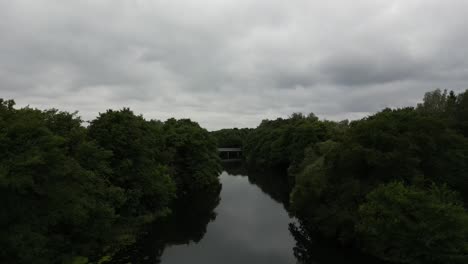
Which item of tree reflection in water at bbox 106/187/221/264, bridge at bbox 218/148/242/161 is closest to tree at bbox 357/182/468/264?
tree reflection in water at bbox 106/187/221/264

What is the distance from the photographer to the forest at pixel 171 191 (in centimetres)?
1812

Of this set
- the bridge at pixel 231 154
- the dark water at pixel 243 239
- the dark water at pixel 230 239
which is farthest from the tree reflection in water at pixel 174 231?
the bridge at pixel 231 154

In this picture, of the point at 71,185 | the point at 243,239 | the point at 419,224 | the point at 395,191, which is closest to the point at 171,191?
the point at 243,239

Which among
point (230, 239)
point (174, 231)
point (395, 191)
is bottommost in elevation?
point (230, 239)

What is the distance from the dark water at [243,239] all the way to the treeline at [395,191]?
379cm

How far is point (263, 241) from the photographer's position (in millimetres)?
32500

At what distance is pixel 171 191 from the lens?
134 ft

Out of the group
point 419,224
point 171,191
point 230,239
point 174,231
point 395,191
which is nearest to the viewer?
point 419,224

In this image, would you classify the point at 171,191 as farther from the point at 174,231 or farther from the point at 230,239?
the point at 230,239

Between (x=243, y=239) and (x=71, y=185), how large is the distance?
17889 mm

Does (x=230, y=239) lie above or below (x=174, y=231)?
below

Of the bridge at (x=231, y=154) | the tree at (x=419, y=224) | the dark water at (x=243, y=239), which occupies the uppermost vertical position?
the bridge at (x=231, y=154)

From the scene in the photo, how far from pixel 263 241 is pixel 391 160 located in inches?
532

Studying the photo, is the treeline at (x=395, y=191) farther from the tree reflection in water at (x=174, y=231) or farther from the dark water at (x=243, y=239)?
the tree reflection in water at (x=174, y=231)
